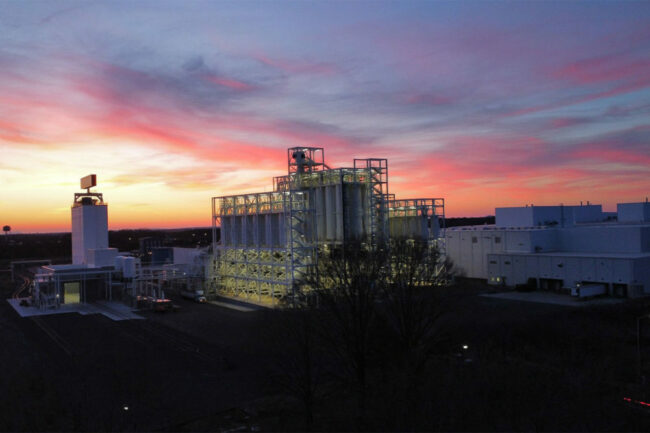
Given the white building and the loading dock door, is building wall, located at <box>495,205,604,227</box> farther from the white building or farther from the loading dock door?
the loading dock door

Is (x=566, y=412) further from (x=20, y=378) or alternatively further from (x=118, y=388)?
(x=20, y=378)

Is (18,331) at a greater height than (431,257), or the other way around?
(431,257)

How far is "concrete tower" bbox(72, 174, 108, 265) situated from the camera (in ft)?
166

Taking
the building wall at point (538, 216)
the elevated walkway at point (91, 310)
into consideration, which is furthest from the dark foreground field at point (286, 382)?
the building wall at point (538, 216)

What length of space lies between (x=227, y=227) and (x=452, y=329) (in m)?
28.3

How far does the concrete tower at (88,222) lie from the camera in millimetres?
50594

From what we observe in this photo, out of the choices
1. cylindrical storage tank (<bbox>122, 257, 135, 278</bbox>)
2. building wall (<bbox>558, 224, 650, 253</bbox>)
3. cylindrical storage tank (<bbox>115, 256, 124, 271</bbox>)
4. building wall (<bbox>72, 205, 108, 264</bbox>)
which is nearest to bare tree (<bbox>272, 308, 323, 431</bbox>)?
cylindrical storage tank (<bbox>122, 257, 135, 278</bbox>)

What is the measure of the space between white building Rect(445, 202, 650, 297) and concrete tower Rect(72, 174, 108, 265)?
116 ft

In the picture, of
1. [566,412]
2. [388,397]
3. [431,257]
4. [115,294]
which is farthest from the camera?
[115,294]

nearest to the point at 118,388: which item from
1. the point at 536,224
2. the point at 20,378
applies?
the point at 20,378

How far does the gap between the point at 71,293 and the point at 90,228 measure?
26.5ft

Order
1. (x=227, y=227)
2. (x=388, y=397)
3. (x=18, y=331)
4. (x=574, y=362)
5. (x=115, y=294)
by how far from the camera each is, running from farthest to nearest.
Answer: (x=227, y=227) < (x=115, y=294) < (x=18, y=331) < (x=574, y=362) < (x=388, y=397)

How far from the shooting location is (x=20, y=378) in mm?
21094

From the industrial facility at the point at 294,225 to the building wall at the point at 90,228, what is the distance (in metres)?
11.9
